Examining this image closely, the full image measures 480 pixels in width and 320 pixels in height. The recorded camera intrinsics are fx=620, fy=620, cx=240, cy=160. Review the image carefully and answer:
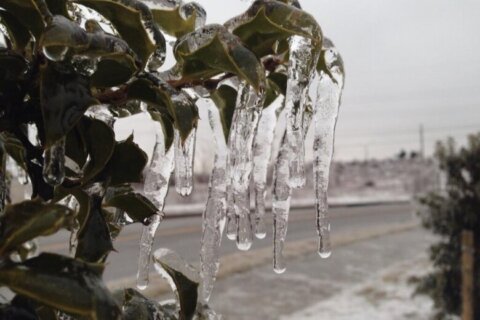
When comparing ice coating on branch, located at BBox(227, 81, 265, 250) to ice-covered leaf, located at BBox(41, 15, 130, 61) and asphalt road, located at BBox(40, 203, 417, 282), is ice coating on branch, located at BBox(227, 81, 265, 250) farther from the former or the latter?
asphalt road, located at BBox(40, 203, 417, 282)

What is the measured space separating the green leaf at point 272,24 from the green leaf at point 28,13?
0.21 metres

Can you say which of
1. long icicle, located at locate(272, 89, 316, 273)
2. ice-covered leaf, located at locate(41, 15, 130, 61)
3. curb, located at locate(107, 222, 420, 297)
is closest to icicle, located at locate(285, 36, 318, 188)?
long icicle, located at locate(272, 89, 316, 273)

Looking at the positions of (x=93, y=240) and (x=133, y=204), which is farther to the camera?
(x=133, y=204)

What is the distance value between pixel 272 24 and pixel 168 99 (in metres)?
0.14

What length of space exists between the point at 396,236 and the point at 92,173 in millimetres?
14418

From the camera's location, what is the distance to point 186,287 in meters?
0.73

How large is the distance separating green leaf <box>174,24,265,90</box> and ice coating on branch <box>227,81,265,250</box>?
0.11m

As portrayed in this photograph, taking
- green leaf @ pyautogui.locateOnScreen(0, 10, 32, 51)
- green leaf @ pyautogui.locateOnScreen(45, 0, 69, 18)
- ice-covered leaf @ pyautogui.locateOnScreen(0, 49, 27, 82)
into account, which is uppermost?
green leaf @ pyautogui.locateOnScreen(45, 0, 69, 18)

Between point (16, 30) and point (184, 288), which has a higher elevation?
point (16, 30)

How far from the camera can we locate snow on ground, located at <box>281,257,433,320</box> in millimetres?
6629

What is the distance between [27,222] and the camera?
0.51 metres

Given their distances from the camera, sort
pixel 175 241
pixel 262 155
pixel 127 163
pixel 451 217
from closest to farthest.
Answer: pixel 127 163, pixel 262 155, pixel 451 217, pixel 175 241

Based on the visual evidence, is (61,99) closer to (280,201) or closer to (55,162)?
(55,162)

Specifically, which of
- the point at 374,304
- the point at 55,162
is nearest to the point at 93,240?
the point at 55,162
